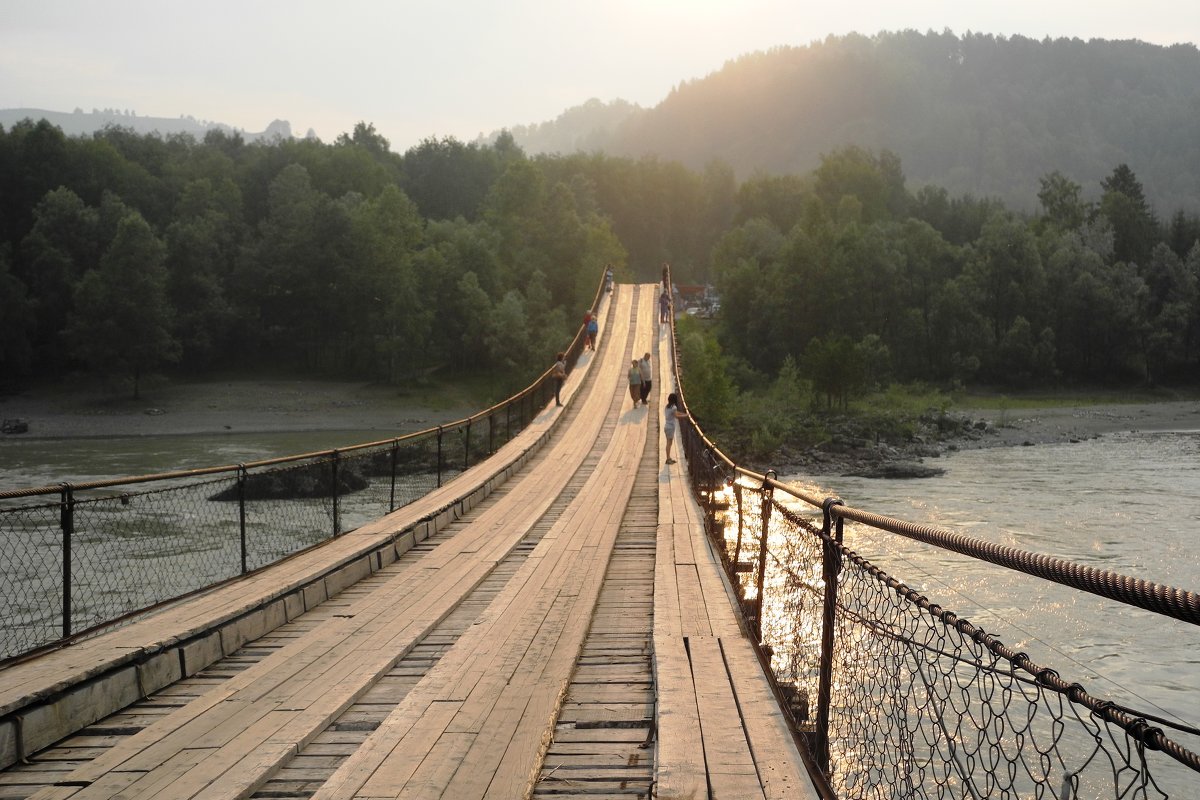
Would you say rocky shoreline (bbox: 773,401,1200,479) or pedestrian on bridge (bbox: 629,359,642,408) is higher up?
pedestrian on bridge (bbox: 629,359,642,408)

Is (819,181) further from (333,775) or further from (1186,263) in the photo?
(333,775)

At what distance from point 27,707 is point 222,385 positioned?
63.4 m

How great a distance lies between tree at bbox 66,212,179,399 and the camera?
60.2m

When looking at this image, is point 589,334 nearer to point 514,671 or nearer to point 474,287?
point 514,671

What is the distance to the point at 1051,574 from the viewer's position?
106 inches

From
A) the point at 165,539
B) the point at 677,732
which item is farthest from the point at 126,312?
the point at 677,732

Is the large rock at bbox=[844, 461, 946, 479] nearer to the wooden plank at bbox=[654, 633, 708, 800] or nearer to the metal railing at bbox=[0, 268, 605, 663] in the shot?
the metal railing at bbox=[0, 268, 605, 663]

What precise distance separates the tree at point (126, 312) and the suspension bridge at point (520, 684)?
181ft

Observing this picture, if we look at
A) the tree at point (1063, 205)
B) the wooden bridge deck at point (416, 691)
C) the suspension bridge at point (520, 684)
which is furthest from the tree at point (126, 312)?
the tree at point (1063, 205)

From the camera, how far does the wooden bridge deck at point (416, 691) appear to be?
4.61m

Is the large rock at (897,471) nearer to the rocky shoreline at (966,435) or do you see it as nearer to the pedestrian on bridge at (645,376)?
the rocky shoreline at (966,435)

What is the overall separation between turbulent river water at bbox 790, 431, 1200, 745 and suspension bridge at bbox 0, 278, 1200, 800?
99.0 inches

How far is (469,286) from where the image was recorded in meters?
70.8

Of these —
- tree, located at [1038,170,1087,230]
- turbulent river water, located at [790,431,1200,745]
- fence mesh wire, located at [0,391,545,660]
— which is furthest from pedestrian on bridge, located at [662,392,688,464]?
tree, located at [1038,170,1087,230]
